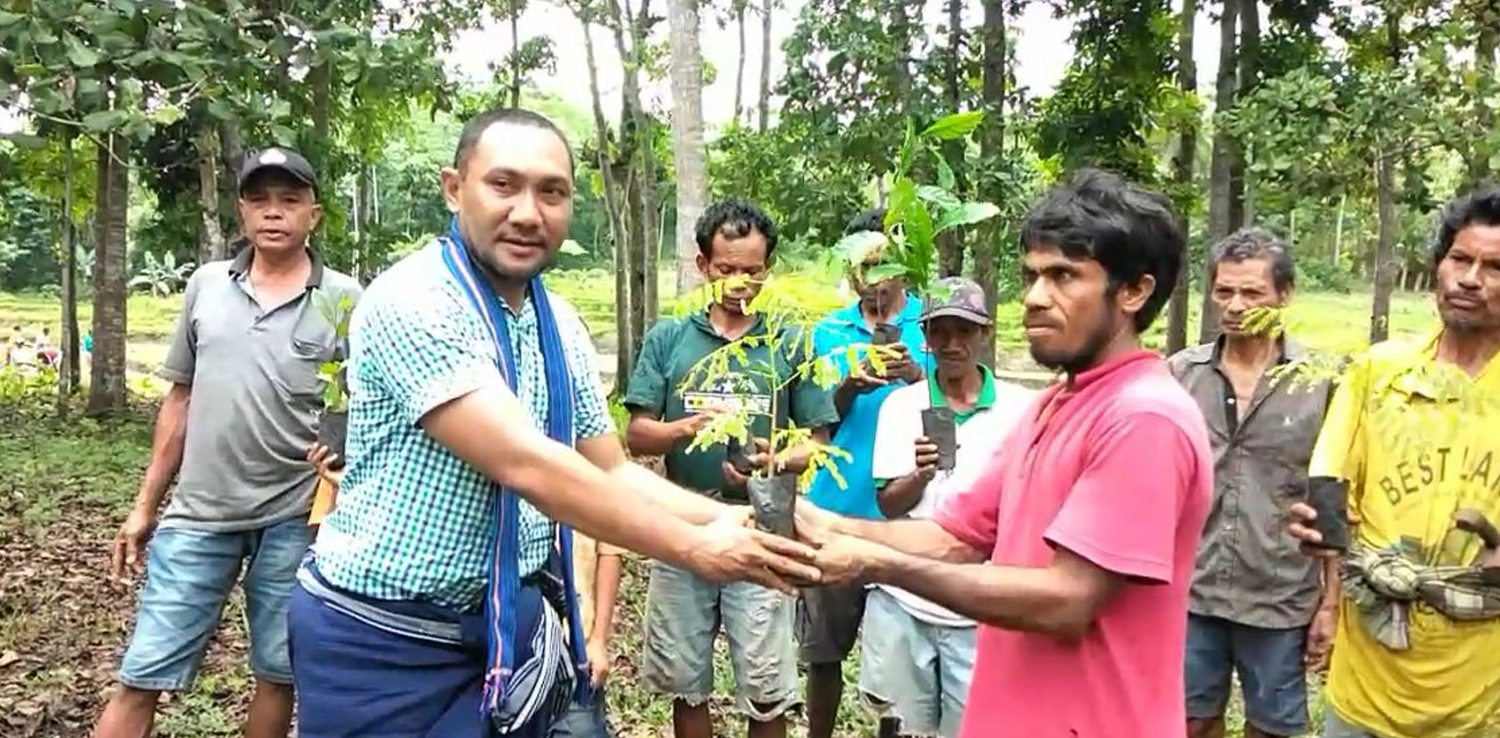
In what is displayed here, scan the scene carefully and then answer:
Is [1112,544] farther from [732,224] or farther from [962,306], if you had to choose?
[732,224]

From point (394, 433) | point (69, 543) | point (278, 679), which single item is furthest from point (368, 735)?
point (69, 543)

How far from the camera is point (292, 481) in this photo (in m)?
4.14

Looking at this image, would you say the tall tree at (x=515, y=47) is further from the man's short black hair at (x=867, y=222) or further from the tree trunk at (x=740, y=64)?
the man's short black hair at (x=867, y=222)

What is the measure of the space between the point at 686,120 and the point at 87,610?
18.0ft

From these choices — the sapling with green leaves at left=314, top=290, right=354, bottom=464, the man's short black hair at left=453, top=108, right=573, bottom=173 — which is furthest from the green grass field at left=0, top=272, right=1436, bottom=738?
the sapling with green leaves at left=314, top=290, right=354, bottom=464

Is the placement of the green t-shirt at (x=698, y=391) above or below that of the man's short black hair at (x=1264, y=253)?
below

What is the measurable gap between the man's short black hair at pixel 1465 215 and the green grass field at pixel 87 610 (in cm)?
31

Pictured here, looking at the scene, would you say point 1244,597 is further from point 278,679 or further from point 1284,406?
point 278,679

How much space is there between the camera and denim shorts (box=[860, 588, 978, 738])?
4.24 m

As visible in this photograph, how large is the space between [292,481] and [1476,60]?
8.11 meters

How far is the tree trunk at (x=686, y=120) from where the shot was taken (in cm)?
980

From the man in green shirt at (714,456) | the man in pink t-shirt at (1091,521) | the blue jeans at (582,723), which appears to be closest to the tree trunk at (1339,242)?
the man in green shirt at (714,456)

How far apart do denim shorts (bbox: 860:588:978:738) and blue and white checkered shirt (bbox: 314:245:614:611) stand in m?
2.05

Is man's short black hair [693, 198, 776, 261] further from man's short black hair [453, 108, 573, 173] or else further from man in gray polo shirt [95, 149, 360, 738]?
man's short black hair [453, 108, 573, 173]
